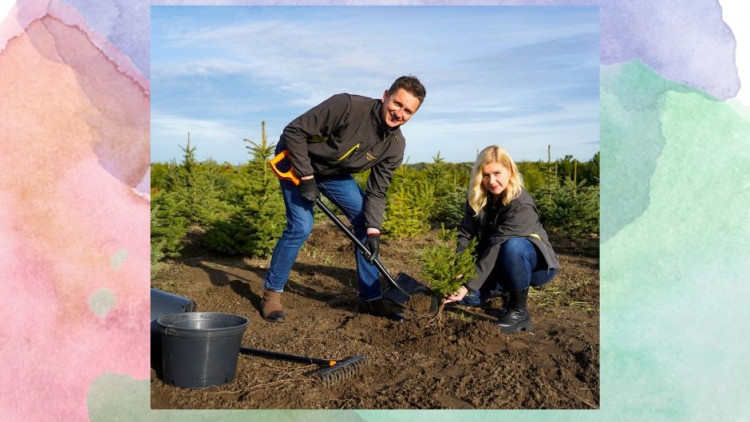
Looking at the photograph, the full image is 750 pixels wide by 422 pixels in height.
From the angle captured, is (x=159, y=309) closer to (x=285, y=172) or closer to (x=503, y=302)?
(x=285, y=172)

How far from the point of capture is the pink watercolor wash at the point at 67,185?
2.97 metres

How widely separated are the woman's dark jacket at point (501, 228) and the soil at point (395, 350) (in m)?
0.43

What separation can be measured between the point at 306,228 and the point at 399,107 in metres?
1.15

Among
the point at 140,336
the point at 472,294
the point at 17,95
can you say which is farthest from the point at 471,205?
the point at 17,95

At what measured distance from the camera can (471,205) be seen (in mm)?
4461

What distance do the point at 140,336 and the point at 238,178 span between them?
158 inches

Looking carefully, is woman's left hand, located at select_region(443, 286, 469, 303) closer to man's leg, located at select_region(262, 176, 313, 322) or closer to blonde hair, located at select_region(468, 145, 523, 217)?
blonde hair, located at select_region(468, 145, 523, 217)

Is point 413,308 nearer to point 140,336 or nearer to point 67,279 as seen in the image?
point 140,336

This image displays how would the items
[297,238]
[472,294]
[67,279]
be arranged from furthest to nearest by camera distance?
[297,238], [472,294], [67,279]

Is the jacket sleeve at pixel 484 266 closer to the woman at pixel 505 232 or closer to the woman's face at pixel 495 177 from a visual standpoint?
the woman at pixel 505 232

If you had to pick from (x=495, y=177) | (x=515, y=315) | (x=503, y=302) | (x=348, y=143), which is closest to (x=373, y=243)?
(x=348, y=143)

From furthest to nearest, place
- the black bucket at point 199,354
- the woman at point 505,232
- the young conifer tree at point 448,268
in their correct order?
the woman at point 505,232 → the young conifer tree at point 448,268 → the black bucket at point 199,354

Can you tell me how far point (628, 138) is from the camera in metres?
3.04

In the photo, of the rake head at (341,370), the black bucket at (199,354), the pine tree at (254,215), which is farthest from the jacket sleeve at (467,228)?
the pine tree at (254,215)
